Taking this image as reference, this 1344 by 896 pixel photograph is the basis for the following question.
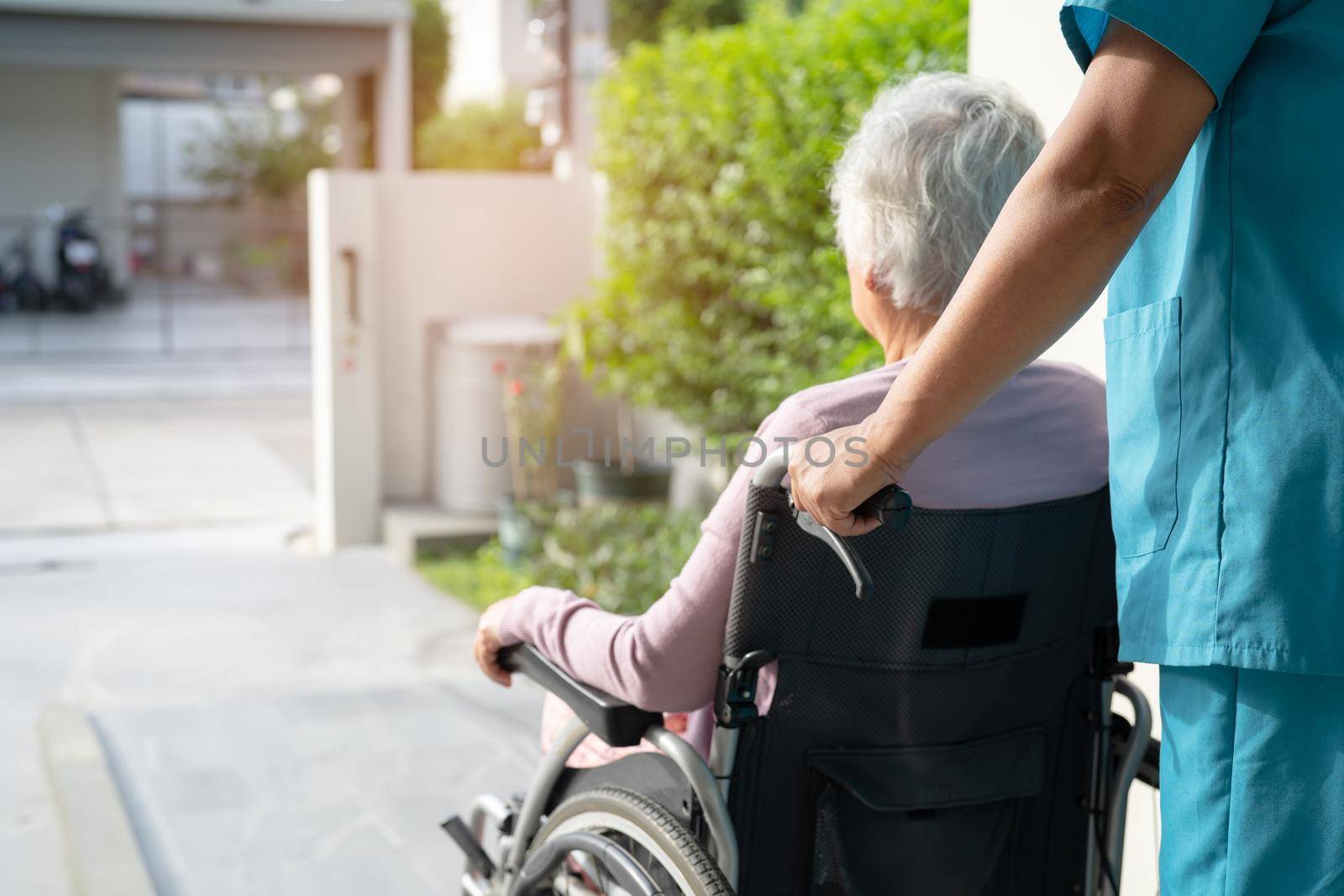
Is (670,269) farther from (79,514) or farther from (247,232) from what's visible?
(247,232)

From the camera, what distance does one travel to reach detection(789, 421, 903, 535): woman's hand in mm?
1313

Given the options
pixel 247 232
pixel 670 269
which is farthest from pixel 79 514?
pixel 247 232

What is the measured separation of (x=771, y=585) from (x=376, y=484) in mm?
5076

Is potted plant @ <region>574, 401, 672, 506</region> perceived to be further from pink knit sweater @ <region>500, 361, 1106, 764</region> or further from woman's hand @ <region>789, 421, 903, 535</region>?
woman's hand @ <region>789, 421, 903, 535</region>

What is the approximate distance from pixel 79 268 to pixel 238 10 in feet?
19.0

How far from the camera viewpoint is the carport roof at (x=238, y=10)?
1478 cm

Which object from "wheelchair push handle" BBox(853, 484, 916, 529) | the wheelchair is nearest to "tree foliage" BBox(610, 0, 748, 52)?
the wheelchair

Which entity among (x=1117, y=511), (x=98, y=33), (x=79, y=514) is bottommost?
(x=79, y=514)

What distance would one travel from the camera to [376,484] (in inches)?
252

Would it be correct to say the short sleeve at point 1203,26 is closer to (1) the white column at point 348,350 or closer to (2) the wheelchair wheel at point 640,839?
(2) the wheelchair wheel at point 640,839

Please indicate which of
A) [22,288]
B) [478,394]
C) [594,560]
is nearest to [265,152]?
[22,288]

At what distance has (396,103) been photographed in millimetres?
15289

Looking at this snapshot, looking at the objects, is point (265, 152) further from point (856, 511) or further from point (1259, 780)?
point (1259, 780)

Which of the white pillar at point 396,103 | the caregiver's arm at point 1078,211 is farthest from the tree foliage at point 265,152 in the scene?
the caregiver's arm at point 1078,211
